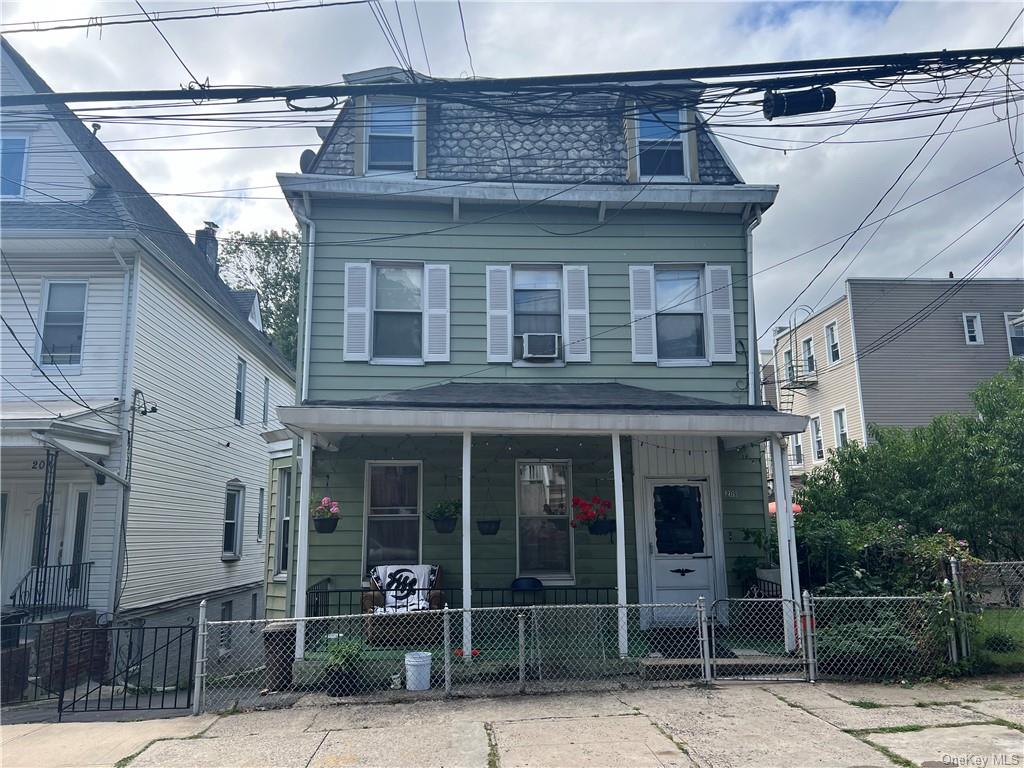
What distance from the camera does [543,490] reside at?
31.3ft

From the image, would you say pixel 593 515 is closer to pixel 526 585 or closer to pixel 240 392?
pixel 526 585

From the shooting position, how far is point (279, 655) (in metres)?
6.86

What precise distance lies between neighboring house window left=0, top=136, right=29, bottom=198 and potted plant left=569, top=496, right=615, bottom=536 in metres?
10.8

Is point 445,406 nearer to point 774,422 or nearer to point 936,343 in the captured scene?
Result: point 774,422

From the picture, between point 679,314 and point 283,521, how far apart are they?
715cm

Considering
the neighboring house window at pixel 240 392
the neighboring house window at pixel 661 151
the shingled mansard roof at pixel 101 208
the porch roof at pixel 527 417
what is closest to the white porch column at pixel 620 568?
the porch roof at pixel 527 417

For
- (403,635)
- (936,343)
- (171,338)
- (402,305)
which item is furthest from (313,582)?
(936,343)

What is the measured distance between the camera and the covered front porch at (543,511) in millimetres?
9086

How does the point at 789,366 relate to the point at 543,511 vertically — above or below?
above

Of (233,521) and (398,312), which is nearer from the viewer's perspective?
(398,312)

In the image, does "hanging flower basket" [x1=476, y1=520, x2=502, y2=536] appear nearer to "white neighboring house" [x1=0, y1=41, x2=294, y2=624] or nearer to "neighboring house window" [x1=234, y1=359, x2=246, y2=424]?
"white neighboring house" [x1=0, y1=41, x2=294, y2=624]

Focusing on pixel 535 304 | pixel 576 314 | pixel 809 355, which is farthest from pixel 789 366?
pixel 535 304

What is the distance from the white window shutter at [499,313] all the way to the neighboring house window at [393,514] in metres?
2.03

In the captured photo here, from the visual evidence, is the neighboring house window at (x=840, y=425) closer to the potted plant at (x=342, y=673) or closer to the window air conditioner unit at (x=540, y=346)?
the window air conditioner unit at (x=540, y=346)
